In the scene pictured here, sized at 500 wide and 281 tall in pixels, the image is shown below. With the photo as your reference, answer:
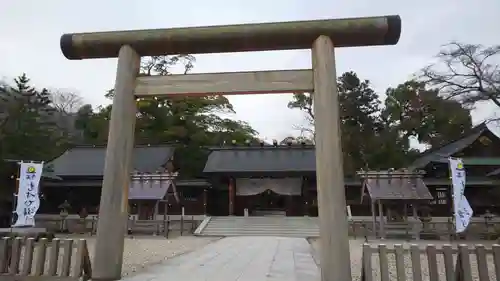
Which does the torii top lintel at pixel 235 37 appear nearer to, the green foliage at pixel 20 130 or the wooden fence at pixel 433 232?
the wooden fence at pixel 433 232

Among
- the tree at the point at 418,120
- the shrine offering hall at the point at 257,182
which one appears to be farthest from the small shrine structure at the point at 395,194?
the tree at the point at 418,120

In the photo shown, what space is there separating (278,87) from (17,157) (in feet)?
64.8

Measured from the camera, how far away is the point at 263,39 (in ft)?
19.6

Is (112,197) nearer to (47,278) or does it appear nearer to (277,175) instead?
(47,278)

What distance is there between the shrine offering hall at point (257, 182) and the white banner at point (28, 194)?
740 centimetres

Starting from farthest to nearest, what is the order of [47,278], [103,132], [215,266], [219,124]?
[219,124] < [103,132] < [215,266] < [47,278]

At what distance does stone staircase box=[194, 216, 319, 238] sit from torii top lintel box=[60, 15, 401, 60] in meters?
14.4

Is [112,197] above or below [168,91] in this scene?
below

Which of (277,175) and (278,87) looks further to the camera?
(277,175)

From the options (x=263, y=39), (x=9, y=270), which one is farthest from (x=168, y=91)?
(x=9, y=270)

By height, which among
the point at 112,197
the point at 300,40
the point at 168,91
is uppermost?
the point at 300,40

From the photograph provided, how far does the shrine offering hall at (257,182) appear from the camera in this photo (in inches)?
958

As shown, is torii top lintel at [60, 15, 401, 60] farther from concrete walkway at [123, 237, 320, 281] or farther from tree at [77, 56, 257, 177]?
tree at [77, 56, 257, 177]

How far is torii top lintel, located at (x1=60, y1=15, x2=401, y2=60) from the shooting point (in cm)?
579
